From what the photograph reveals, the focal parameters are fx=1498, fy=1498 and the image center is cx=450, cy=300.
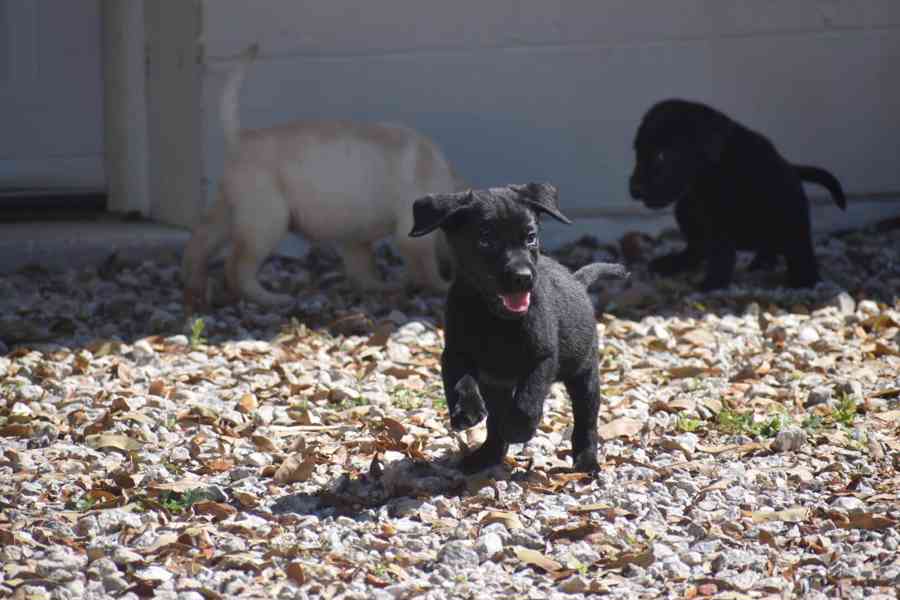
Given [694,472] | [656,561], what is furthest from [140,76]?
[656,561]

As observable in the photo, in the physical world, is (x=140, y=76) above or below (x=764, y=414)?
above

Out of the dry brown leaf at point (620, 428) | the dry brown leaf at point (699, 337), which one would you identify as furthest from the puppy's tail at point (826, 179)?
the dry brown leaf at point (620, 428)

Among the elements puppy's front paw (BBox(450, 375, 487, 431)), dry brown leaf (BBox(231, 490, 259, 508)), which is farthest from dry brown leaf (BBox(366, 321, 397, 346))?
puppy's front paw (BBox(450, 375, 487, 431))

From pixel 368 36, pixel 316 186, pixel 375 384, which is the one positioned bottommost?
pixel 375 384

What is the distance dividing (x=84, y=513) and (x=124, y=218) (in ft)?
14.6

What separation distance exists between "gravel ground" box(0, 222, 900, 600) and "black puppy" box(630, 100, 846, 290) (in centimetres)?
32

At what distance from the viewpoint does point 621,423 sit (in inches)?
197

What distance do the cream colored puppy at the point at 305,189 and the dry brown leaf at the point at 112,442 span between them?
2.14 meters

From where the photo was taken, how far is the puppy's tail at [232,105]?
6.91 m

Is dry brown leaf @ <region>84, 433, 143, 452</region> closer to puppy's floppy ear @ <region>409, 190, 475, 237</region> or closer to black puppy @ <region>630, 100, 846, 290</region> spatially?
puppy's floppy ear @ <region>409, 190, 475, 237</region>

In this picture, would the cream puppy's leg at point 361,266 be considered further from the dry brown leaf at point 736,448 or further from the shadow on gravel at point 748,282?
the dry brown leaf at point 736,448

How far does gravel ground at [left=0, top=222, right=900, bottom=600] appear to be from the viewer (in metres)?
3.73

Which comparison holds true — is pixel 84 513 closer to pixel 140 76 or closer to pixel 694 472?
pixel 694 472

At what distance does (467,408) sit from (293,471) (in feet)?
2.30
